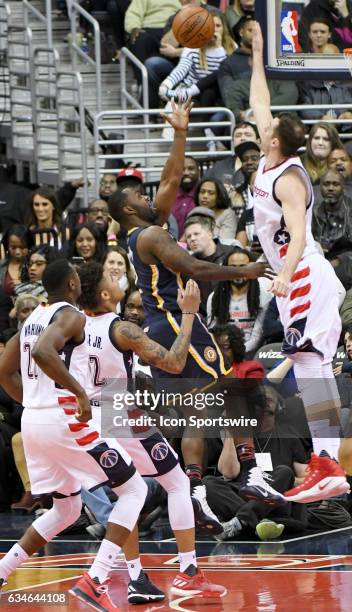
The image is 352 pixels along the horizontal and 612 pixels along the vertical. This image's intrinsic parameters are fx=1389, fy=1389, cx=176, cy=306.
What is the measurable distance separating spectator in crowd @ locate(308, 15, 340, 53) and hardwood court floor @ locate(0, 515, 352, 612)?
3.63m

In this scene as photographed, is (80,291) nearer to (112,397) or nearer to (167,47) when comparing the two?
(112,397)

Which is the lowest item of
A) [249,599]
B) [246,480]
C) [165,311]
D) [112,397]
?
[249,599]

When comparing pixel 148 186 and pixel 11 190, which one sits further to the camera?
pixel 11 190

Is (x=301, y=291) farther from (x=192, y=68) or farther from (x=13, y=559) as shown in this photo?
(x=192, y=68)

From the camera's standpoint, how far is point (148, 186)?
14086mm

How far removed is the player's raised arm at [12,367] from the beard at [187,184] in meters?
5.42

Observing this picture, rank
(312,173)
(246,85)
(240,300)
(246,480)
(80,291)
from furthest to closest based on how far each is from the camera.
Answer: (246,85) < (312,173) < (240,300) < (246,480) < (80,291)

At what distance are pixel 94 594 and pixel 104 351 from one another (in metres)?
1.51

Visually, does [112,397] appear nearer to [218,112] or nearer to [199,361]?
[199,361]

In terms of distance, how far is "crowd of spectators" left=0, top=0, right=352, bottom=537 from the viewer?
1079 cm

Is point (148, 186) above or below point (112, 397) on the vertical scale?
above

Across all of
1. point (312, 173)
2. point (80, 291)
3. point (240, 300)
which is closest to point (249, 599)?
point (80, 291)

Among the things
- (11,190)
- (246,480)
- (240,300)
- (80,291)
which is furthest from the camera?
(11,190)

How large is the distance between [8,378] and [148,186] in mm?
5666
